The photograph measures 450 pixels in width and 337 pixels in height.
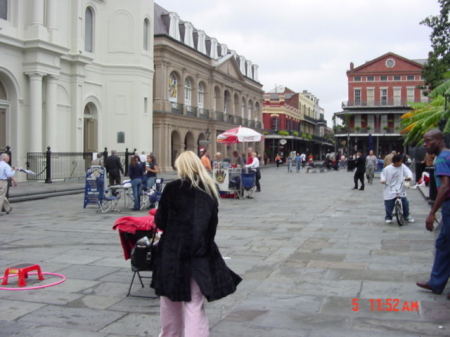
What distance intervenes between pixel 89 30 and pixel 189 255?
2879cm

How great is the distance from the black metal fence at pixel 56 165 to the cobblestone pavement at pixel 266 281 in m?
12.4

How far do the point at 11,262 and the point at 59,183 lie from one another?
17.2 meters

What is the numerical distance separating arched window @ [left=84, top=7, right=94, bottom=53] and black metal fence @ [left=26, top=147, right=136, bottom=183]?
6419 mm

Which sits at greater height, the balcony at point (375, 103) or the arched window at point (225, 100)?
the balcony at point (375, 103)

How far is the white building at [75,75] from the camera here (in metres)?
24.9

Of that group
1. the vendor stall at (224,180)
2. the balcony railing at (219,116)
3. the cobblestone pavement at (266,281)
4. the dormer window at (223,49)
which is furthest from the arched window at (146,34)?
the cobblestone pavement at (266,281)

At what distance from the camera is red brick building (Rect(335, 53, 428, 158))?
73.8 meters

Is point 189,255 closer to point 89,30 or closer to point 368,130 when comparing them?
point 89,30

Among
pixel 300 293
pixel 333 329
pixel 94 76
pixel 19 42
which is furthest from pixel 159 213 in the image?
pixel 94 76

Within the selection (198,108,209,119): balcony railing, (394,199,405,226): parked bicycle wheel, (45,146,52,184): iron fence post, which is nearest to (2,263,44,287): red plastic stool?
(394,199,405,226): parked bicycle wheel

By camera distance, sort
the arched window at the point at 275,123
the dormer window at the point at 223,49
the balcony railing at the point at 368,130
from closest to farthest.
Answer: the dormer window at the point at 223,49 → the balcony railing at the point at 368,130 → the arched window at the point at 275,123

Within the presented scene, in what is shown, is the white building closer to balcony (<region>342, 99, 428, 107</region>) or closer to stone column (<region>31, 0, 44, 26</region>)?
stone column (<region>31, 0, 44, 26</region>)

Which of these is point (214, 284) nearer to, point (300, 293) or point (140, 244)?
point (140, 244)

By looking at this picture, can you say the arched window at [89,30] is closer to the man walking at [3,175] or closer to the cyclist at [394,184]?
the man walking at [3,175]
